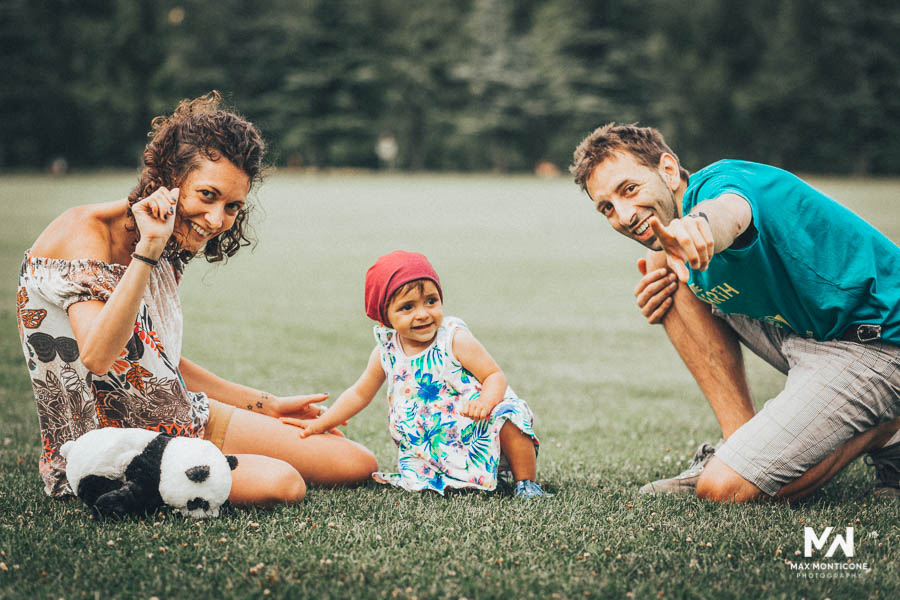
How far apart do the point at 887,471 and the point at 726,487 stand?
2.72 feet

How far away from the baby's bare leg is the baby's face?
506mm

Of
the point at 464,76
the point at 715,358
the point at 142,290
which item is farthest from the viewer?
the point at 464,76

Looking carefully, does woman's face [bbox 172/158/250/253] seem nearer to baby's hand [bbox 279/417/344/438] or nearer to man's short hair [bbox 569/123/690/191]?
baby's hand [bbox 279/417/344/438]

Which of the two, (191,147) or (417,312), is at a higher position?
(191,147)

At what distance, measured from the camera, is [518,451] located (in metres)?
3.25

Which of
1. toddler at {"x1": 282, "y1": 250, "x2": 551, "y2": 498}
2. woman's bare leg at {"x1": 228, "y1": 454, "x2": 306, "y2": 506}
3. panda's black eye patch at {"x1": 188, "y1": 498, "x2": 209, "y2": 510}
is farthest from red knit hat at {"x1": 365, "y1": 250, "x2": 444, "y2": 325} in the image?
panda's black eye patch at {"x1": 188, "y1": 498, "x2": 209, "y2": 510}

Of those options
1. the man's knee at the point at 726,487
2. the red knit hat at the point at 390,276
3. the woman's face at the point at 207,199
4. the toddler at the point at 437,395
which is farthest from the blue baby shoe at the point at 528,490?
the woman's face at the point at 207,199

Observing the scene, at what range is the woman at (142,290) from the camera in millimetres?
2717

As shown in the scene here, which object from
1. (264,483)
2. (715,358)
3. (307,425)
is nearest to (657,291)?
(715,358)

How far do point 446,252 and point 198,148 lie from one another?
1323 centimetres

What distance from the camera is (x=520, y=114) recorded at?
4459cm

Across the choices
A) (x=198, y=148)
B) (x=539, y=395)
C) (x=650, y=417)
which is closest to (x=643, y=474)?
(x=650, y=417)

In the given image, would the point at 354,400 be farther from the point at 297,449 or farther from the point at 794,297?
the point at 794,297

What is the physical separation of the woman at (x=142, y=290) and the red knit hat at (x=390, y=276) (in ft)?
1.93
